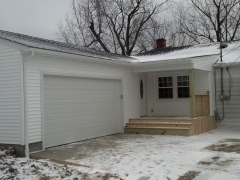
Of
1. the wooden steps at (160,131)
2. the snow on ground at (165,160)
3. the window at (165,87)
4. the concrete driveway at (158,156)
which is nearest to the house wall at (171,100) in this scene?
the window at (165,87)

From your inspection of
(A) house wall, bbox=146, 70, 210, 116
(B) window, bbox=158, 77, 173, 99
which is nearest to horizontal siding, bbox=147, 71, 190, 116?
(A) house wall, bbox=146, 70, 210, 116

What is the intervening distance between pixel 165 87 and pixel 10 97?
8246 millimetres

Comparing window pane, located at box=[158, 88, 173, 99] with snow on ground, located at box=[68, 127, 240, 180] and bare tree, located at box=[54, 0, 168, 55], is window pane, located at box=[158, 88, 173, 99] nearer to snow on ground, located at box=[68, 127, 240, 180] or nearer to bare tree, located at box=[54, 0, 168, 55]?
snow on ground, located at box=[68, 127, 240, 180]

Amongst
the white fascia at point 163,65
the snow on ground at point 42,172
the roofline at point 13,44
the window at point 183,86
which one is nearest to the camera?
the snow on ground at point 42,172

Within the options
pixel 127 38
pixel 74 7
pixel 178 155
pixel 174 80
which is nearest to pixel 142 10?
pixel 127 38

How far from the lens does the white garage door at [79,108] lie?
9.39 metres

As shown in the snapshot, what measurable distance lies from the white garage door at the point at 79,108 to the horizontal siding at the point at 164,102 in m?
2.81

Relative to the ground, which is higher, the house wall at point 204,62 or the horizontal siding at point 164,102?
the house wall at point 204,62

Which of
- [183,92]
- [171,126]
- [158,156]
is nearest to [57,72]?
[158,156]

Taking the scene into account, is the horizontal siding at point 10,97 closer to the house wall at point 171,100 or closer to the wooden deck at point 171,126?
the wooden deck at point 171,126

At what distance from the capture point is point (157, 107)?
15.0 m

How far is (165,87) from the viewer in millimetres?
14844

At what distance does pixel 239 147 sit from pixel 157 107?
6.51 metres

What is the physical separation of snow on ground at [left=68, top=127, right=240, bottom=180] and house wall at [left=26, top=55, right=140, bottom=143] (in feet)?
6.40
